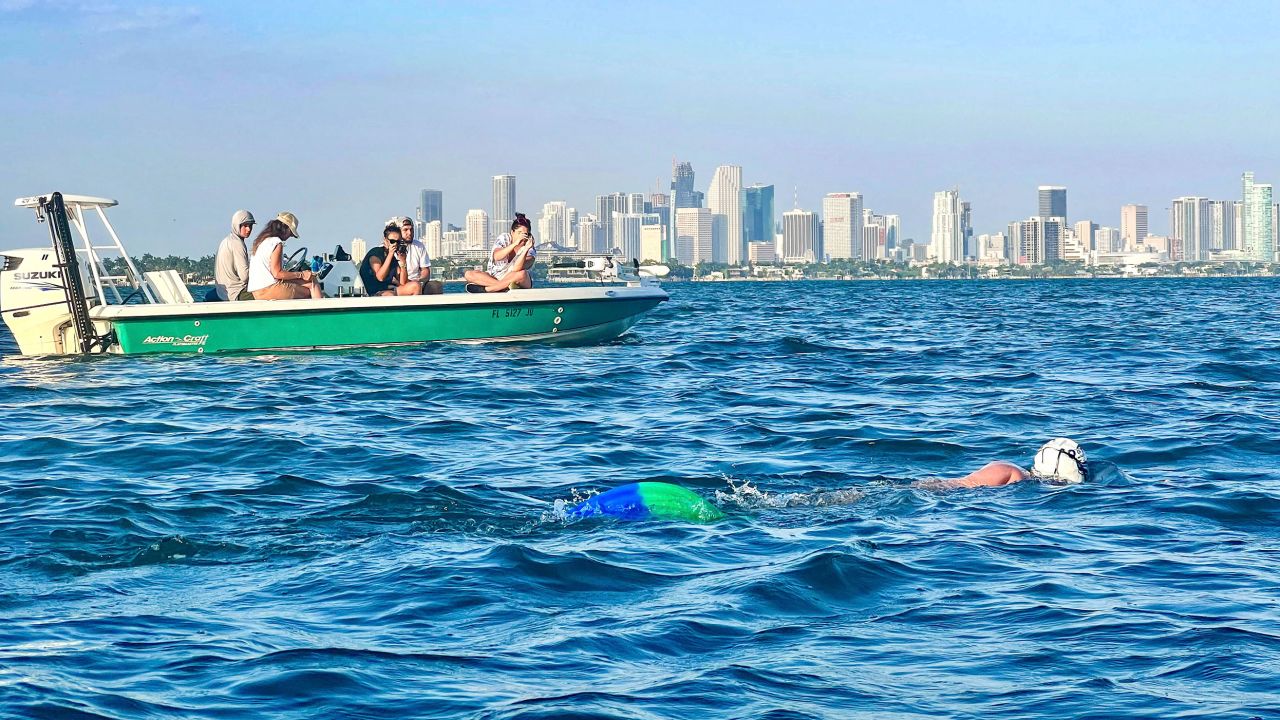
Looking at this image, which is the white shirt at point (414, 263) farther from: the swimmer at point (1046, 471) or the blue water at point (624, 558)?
the swimmer at point (1046, 471)

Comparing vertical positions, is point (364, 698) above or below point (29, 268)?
below

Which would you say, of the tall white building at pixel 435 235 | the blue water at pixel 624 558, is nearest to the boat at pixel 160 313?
the blue water at pixel 624 558

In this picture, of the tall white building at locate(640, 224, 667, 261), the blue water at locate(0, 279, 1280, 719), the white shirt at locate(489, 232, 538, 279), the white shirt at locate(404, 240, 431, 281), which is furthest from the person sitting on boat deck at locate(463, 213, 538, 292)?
the tall white building at locate(640, 224, 667, 261)

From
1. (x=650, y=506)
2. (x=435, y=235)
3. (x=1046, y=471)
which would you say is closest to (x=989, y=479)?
(x=1046, y=471)

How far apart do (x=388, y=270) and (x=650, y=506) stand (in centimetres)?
1184

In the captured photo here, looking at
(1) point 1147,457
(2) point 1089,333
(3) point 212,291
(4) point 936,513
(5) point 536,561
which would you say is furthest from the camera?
(2) point 1089,333

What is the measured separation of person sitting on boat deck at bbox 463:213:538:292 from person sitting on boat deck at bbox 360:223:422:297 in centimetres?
84

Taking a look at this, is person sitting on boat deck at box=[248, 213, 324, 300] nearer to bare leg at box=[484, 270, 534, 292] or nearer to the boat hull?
the boat hull

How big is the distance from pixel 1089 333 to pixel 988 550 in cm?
2185

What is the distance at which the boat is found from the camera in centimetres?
1827

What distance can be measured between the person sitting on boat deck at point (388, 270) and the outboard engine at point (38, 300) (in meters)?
3.47

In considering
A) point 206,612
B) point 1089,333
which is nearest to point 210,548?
point 206,612

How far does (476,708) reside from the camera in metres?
4.69

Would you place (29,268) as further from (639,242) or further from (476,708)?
(639,242)
